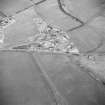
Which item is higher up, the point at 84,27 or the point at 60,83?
the point at 84,27

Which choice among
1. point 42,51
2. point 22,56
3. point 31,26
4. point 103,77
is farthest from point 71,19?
point 103,77

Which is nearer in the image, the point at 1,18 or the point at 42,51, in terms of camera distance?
the point at 42,51

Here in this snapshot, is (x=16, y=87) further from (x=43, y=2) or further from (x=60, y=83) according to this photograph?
(x=43, y=2)

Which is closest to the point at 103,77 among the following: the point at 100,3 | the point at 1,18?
the point at 100,3

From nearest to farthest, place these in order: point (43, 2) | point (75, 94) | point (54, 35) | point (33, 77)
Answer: point (75, 94) → point (33, 77) → point (54, 35) → point (43, 2)

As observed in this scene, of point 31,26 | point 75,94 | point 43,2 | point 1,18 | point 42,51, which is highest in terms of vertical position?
point 43,2

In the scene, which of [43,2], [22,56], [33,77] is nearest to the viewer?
[33,77]
